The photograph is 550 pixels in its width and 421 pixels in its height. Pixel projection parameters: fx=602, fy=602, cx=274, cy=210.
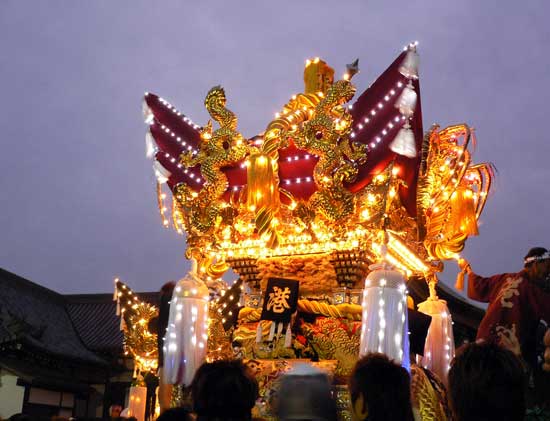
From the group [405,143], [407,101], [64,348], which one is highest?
[407,101]

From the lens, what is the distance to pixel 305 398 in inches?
107

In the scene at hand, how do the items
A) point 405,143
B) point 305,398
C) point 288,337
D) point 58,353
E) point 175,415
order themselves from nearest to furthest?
point 305,398 → point 175,415 → point 405,143 → point 288,337 → point 58,353

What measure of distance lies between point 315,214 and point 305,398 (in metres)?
4.41

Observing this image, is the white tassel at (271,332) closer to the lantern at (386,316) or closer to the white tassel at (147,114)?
the lantern at (386,316)

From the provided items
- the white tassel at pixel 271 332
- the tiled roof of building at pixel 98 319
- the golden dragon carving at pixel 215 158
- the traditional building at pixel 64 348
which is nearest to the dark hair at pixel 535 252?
the white tassel at pixel 271 332

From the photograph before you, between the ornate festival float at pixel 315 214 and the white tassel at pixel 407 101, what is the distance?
0.01 meters

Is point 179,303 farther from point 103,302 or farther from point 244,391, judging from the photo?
point 103,302

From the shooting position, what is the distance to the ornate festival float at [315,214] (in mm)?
6793

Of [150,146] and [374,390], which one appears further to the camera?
[150,146]

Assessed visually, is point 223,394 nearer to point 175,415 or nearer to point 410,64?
point 175,415

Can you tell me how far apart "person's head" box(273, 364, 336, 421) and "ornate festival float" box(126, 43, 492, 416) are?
3.16 metres

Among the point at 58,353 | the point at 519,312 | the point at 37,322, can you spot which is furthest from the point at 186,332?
the point at 37,322

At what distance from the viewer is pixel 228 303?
8617 mm

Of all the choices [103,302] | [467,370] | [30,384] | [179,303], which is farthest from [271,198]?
[103,302]
